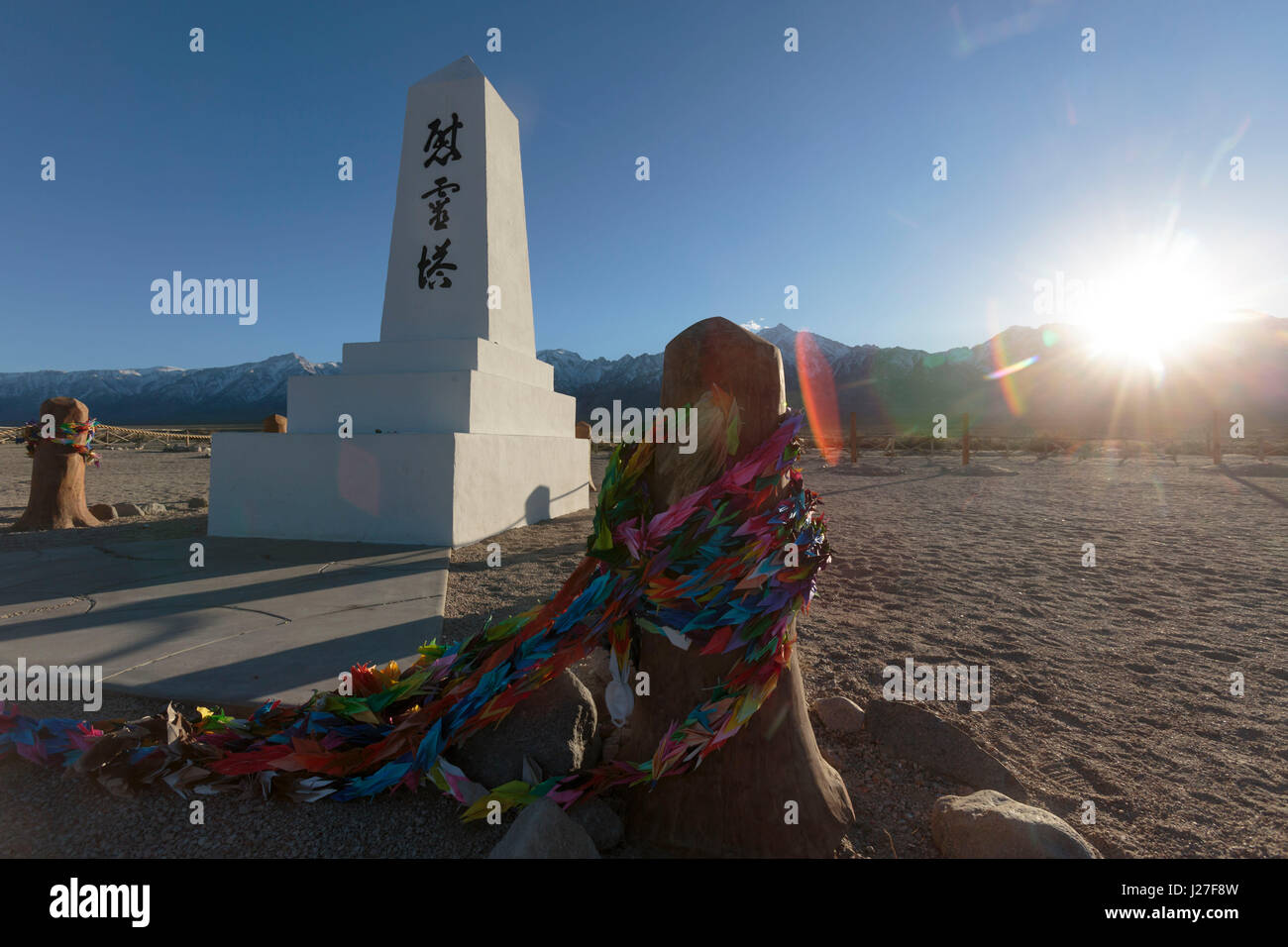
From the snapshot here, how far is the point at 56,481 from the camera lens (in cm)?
716

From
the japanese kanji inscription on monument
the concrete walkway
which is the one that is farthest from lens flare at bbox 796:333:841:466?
the concrete walkway

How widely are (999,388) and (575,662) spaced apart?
108 metres

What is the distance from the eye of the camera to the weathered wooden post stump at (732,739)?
160cm

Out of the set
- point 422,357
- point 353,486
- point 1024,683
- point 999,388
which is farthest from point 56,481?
point 999,388

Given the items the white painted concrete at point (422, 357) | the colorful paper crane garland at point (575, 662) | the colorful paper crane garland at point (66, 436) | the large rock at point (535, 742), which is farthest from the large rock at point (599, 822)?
the colorful paper crane garland at point (66, 436)

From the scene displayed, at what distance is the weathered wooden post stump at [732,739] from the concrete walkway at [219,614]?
1669mm

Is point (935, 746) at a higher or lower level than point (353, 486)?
lower

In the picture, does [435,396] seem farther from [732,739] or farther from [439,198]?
[732,739]

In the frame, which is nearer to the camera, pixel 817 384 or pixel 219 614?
pixel 219 614

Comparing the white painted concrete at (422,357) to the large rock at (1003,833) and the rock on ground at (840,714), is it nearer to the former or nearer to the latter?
the rock on ground at (840,714)

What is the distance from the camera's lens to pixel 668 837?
5.37 ft

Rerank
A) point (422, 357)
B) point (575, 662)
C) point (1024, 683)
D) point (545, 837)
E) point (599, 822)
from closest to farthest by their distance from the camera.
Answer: point (545, 837)
point (599, 822)
point (575, 662)
point (1024, 683)
point (422, 357)

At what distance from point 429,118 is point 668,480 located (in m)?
8.21
